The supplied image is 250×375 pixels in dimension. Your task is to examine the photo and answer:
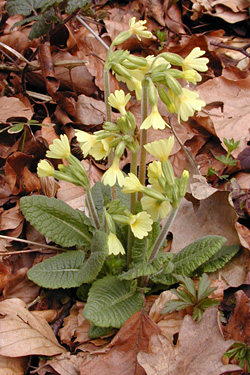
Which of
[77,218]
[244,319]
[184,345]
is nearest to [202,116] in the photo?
[77,218]

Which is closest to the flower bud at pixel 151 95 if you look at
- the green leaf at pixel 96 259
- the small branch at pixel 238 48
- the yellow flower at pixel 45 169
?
the yellow flower at pixel 45 169

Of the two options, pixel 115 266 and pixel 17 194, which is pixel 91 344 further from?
pixel 17 194

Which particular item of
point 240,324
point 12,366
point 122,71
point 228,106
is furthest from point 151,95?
point 228,106

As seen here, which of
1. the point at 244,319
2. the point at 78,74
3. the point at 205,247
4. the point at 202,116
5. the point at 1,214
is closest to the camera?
the point at 244,319

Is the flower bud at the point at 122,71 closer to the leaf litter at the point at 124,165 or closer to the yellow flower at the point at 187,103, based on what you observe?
the yellow flower at the point at 187,103

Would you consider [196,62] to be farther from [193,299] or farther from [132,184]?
[193,299]
